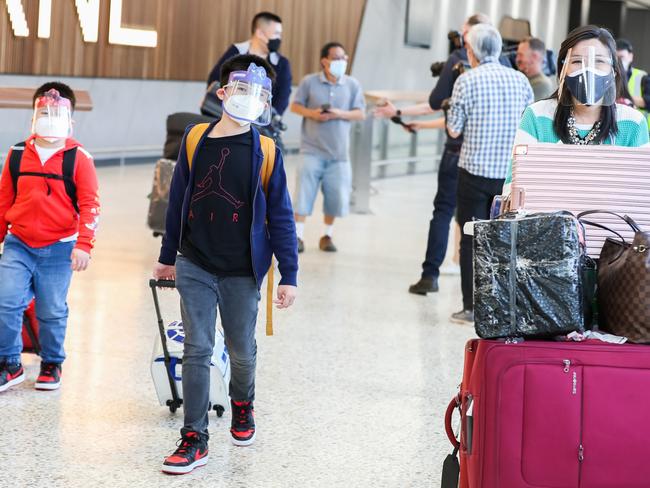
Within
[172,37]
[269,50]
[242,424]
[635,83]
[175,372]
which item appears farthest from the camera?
[172,37]

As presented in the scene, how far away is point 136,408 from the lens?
172 inches

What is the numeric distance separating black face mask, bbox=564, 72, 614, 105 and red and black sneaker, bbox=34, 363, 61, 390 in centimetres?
247

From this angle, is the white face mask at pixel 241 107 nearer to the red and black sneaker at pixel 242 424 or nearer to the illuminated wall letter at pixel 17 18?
the red and black sneaker at pixel 242 424

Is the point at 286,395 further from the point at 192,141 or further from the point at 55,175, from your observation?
the point at 192,141

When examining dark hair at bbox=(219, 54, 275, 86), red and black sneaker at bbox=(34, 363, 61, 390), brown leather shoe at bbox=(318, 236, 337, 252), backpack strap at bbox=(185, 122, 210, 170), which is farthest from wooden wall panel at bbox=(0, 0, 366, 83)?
backpack strap at bbox=(185, 122, 210, 170)

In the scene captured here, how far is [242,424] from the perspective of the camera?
156 inches

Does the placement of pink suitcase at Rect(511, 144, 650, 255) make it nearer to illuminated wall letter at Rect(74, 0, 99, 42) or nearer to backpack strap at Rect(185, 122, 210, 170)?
backpack strap at Rect(185, 122, 210, 170)

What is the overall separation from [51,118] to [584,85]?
2.13 m

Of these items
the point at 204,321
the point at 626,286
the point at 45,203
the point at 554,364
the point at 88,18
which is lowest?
the point at 204,321

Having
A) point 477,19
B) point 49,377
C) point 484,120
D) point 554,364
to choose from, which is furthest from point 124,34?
point 554,364

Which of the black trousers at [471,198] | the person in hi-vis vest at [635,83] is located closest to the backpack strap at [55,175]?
the black trousers at [471,198]

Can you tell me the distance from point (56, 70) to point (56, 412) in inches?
337

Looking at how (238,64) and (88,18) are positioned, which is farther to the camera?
(88,18)

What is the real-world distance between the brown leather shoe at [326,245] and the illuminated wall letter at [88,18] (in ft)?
16.5
